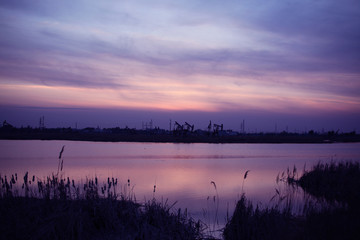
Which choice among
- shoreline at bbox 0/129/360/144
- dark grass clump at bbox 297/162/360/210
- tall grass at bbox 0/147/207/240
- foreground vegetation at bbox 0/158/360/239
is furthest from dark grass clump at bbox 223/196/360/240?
shoreline at bbox 0/129/360/144

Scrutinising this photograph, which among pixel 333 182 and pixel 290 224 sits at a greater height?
pixel 290 224

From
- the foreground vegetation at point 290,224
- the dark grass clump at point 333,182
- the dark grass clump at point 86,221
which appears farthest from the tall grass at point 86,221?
the dark grass clump at point 333,182

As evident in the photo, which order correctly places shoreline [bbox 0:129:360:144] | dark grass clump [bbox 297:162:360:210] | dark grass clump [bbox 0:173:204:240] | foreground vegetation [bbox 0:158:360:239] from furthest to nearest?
shoreline [bbox 0:129:360:144]
dark grass clump [bbox 297:162:360:210]
dark grass clump [bbox 0:173:204:240]
foreground vegetation [bbox 0:158:360:239]

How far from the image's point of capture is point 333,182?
471 inches

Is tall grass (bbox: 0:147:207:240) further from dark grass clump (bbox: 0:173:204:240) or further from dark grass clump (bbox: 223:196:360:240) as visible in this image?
dark grass clump (bbox: 223:196:360:240)

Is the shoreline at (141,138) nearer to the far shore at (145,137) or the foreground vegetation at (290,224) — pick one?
the far shore at (145,137)

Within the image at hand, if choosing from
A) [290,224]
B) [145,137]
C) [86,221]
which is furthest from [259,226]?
[145,137]

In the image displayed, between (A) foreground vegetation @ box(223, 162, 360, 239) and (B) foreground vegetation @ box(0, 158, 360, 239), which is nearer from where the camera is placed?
(A) foreground vegetation @ box(223, 162, 360, 239)

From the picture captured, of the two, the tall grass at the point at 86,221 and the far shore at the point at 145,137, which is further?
the far shore at the point at 145,137

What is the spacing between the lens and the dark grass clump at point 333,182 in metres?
10.4

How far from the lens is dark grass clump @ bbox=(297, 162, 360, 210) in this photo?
10383 millimetres

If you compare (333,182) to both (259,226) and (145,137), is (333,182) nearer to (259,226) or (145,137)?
(259,226)

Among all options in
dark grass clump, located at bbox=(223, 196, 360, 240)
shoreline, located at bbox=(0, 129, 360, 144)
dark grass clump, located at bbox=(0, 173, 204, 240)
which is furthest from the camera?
shoreline, located at bbox=(0, 129, 360, 144)

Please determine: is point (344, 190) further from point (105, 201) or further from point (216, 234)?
point (105, 201)
